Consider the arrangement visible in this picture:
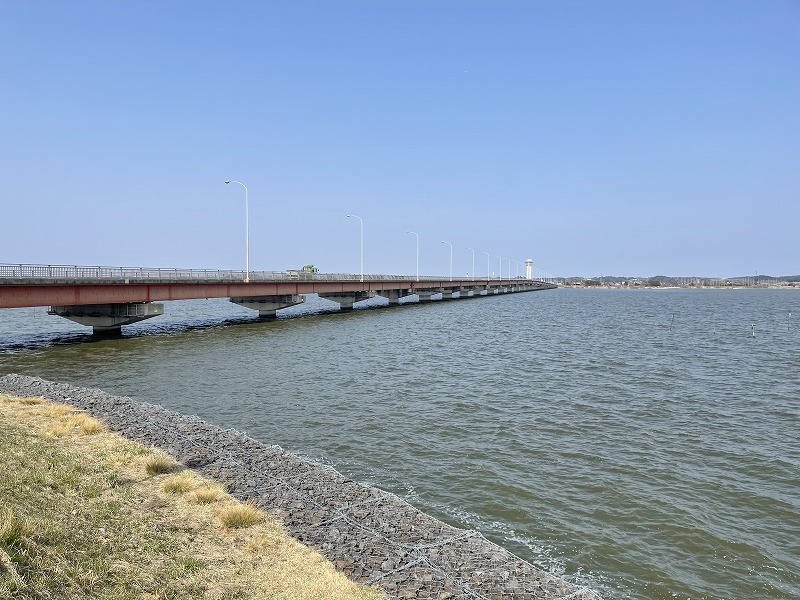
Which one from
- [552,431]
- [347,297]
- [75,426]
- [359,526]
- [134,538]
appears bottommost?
[552,431]

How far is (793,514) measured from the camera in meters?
11.6

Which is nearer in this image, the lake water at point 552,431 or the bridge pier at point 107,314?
the lake water at point 552,431

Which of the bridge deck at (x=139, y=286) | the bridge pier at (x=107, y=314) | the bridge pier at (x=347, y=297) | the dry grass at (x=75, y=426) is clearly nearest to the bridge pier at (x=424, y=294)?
the bridge pier at (x=347, y=297)

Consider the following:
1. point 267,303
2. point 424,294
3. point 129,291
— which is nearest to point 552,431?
point 129,291

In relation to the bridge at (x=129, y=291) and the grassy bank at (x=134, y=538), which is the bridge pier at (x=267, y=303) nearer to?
the bridge at (x=129, y=291)

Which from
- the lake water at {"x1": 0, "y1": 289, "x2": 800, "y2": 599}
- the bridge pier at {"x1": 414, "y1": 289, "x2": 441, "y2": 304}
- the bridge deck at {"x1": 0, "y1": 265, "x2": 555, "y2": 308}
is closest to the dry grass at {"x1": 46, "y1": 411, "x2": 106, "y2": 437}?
the lake water at {"x1": 0, "y1": 289, "x2": 800, "y2": 599}

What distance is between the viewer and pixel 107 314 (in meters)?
43.4

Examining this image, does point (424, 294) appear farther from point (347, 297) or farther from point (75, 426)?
point (75, 426)

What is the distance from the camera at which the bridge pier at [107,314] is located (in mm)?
43281

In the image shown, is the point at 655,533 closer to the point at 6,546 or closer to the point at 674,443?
the point at 674,443

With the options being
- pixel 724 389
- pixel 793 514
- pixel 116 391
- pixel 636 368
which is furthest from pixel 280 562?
pixel 636 368

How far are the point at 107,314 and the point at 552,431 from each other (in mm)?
40411

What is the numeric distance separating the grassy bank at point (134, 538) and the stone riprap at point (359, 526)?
553 millimetres

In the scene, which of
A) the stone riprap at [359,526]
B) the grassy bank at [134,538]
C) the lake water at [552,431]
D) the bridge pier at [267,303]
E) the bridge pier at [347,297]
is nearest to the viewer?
the grassy bank at [134,538]
